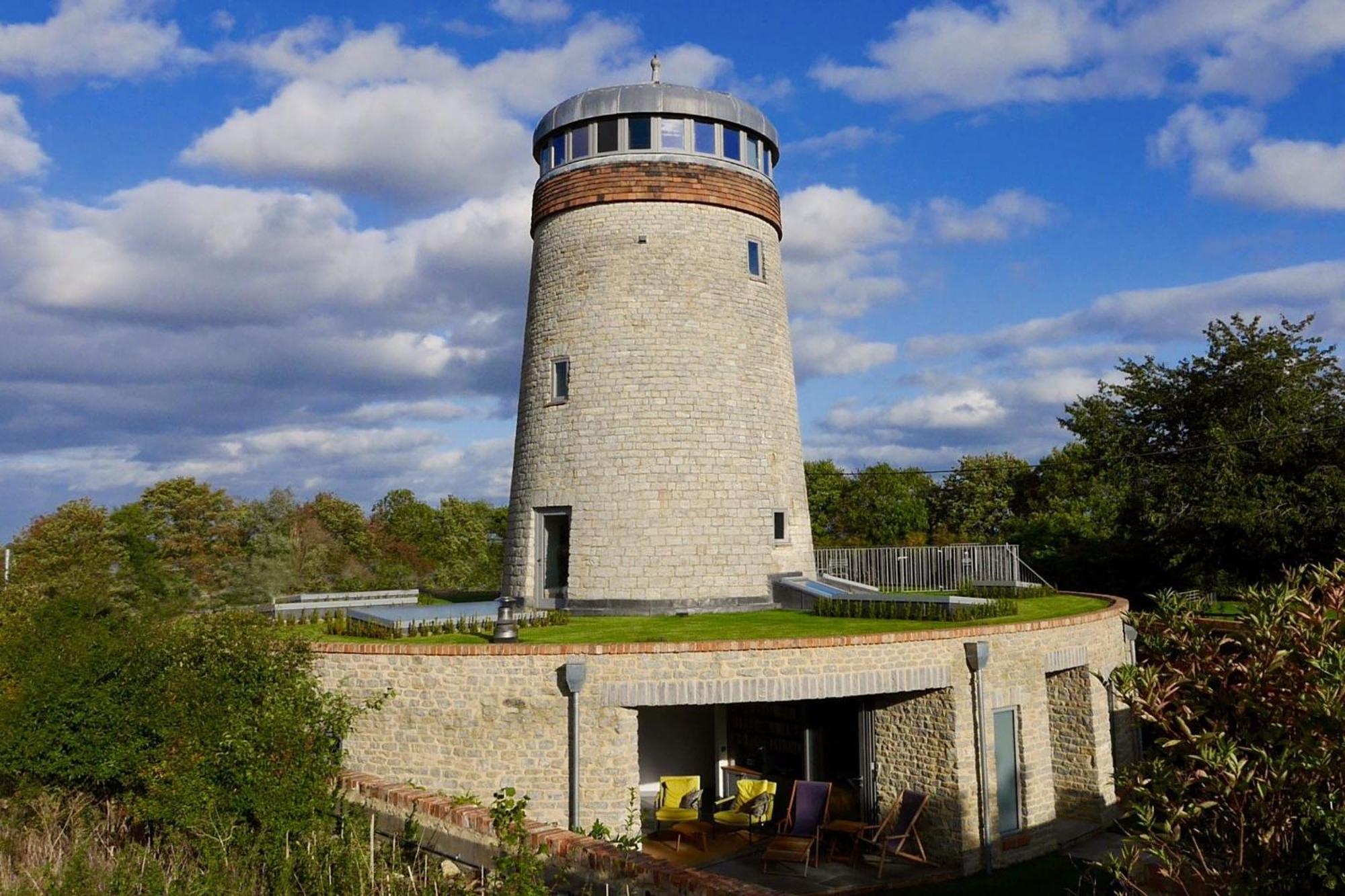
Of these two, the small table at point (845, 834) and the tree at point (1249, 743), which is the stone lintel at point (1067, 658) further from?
the tree at point (1249, 743)

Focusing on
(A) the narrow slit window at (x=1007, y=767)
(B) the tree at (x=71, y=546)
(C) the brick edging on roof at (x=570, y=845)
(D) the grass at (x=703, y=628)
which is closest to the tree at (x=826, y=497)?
(B) the tree at (x=71, y=546)

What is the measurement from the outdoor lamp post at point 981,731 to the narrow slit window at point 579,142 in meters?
12.3

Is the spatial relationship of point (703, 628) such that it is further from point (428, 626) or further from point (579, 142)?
point (579, 142)

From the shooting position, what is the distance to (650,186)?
1878 centimetres

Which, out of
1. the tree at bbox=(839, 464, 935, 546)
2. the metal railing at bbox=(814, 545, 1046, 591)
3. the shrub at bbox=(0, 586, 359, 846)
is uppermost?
the tree at bbox=(839, 464, 935, 546)

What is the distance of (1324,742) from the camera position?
5277mm

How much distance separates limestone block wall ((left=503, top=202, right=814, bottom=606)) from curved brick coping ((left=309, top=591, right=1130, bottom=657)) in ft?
17.7

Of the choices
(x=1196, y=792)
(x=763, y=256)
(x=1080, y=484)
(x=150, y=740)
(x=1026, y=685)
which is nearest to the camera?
(x=1196, y=792)

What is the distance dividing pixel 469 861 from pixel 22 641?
7.08 metres

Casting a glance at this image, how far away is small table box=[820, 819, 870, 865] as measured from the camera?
12461 mm

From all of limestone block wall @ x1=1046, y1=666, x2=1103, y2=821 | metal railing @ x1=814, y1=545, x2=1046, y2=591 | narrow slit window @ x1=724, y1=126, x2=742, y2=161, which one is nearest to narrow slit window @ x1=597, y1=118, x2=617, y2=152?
narrow slit window @ x1=724, y1=126, x2=742, y2=161

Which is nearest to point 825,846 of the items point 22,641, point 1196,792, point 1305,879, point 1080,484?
point 1196,792

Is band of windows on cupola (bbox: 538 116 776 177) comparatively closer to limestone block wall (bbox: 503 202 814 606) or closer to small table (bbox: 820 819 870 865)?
limestone block wall (bbox: 503 202 814 606)

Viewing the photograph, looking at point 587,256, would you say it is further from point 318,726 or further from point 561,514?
point 318,726
